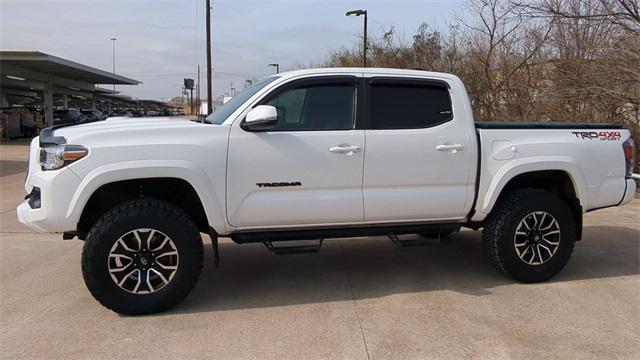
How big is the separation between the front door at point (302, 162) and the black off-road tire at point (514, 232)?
4.58ft

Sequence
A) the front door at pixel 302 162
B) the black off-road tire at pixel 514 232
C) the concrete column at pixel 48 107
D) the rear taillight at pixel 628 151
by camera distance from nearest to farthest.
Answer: the front door at pixel 302 162 < the black off-road tire at pixel 514 232 < the rear taillight at pixel 628 151 < the concrete column at pixel 48 107

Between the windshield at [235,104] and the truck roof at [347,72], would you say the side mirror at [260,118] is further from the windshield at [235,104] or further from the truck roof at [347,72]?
the truck roof at [347,72]

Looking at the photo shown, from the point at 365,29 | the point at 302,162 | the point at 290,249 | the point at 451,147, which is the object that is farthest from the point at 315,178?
the point at 365,29

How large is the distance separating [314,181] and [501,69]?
44.3 feet

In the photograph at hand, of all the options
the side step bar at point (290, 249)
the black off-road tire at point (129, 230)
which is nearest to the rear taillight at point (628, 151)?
the side step bar at point (290, 249)

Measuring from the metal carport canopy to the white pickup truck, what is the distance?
97.3 feet

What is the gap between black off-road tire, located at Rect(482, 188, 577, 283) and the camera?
201 inches

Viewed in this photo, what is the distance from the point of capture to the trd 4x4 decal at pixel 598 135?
529 cm

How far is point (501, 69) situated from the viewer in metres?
16.4

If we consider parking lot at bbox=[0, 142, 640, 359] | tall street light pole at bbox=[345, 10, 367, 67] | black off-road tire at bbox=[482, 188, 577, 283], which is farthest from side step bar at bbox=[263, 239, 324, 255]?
tall street light pole at bbox=[345, 10, 367, 67]

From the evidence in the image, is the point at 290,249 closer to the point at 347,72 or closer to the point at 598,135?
the point at 347,72

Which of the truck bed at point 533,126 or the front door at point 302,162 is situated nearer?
the front door at point 302,162

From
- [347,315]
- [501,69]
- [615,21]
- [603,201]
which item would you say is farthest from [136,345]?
[501,69]

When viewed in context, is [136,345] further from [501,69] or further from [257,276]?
[501,69]
